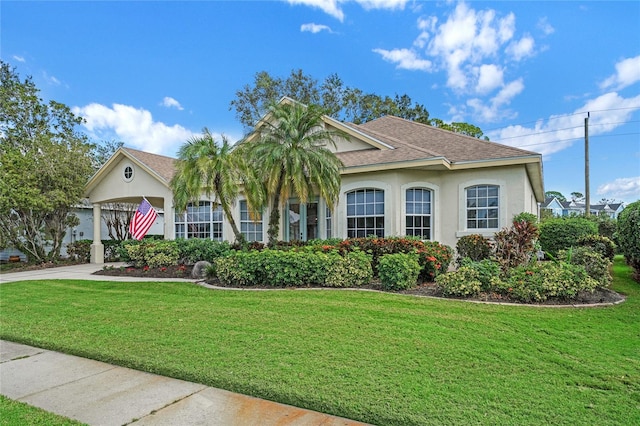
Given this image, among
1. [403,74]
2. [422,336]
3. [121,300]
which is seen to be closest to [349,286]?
[422,336]

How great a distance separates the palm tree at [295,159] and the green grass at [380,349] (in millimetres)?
4555

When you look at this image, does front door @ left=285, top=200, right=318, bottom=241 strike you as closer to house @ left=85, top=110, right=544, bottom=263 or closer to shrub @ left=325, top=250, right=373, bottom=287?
house @ left=85, top=110, right=544, bottom=263

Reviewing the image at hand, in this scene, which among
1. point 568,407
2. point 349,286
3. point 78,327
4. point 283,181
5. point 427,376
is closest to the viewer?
point 568,407

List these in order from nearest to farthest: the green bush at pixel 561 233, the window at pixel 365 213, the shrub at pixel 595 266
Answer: the shrub at pixel 595 266
the window at pixel 365 213
the green bush at pixel 561 233

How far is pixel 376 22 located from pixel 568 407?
15.0 metres

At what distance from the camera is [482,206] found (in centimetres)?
1241

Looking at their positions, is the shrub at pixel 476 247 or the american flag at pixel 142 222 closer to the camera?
the shrub at pixel 476 247

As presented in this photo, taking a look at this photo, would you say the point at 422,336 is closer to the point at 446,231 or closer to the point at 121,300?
the point at 121,300

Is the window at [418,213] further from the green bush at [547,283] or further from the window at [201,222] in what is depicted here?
the window at [201,222]

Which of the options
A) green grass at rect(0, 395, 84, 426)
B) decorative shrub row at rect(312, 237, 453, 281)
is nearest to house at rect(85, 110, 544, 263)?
decorative shrub row at rect(312, 237, 453, 281)

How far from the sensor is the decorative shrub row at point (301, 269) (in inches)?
366

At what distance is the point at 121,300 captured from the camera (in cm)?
865

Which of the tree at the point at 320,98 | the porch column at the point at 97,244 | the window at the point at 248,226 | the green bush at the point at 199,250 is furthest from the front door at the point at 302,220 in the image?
the tree at the point at 320,98

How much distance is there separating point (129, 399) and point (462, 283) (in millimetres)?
6168
